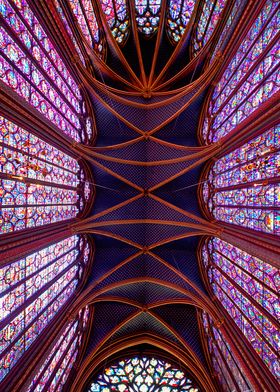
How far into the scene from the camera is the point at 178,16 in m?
11.9

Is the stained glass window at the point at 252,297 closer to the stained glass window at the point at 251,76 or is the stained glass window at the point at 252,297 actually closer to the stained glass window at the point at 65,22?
the stained glass window at the point at 251,76

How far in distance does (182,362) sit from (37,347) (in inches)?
282

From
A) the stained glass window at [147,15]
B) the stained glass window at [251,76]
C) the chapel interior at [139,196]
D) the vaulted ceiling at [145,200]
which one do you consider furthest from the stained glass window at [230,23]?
the stained glass window at [147,15]

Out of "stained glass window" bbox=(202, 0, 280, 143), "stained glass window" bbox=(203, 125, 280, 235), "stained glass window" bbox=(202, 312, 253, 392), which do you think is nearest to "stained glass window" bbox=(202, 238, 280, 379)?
"stained glass window" bbox=(203, 125, 280, 235)

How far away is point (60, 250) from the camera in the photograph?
33.1ft

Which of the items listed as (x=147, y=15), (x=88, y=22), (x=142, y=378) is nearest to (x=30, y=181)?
(x=88, y=22)

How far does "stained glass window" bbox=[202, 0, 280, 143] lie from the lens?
6973 millimetres

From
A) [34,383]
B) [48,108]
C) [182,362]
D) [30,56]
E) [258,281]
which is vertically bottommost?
[34,383]

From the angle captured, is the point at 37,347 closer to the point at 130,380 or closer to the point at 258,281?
the point at 130,380

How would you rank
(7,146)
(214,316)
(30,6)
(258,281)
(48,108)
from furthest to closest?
(214,316), (48,108), (258,281), (30,6), (7,146)

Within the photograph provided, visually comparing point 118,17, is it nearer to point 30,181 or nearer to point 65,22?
point 65,22

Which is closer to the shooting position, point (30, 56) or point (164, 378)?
point (30, 56)

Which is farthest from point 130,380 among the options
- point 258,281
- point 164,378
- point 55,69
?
point 55,69

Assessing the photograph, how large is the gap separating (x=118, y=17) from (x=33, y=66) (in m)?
6.32
